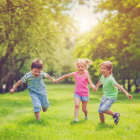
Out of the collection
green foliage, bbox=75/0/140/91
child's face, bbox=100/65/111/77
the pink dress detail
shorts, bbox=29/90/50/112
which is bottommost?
shorts, bbox=29/90/50/112

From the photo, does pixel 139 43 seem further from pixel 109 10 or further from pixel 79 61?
pixel 79 61

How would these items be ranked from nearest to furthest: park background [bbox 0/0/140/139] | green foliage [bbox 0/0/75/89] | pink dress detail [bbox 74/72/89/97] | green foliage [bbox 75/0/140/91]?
park background [bbox 0/0/140/139] → pink dress detail [bbox 74/72/89/97] → green foliage [bbox 0/0/75/89] → green foliage [bbox 75/0/140/91]

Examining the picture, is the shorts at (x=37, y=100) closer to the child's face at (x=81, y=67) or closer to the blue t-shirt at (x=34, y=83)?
the blue t-shirt at (x=34, y=83)

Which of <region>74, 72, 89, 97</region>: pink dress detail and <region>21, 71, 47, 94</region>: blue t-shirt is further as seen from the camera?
<region>74, 72, 89, 97</region>: pink dress detail

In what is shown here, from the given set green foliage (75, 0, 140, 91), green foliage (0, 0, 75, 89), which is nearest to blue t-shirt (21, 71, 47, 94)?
green foliage (0, 0, 75, 89)

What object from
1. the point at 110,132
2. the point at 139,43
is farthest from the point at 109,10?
the point at 110,132

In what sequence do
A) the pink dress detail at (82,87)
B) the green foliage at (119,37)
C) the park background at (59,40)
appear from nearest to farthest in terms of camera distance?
the park background at (59,40)
the pink dress detail at (82,87)
the green foliage at (119,37)

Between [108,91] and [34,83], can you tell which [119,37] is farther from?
[34,83]

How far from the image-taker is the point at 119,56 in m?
19.0

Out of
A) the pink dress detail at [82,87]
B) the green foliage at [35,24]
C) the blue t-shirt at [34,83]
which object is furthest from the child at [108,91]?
the green foliage at [35,24]

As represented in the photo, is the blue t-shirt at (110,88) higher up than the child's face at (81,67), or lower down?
lower down

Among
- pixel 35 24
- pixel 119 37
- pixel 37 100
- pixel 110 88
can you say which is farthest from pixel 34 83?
pixel 119 37

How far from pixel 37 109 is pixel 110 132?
2.13m

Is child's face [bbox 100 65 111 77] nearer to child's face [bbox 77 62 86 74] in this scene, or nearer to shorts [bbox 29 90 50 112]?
child's face [bbox 77 62 86 74]
